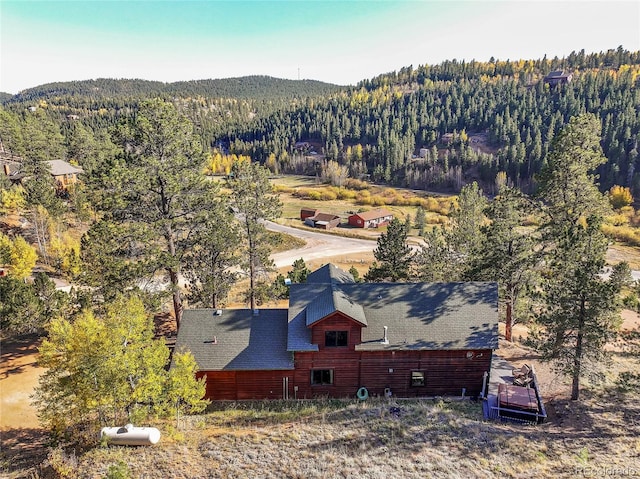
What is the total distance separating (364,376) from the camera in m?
25.4

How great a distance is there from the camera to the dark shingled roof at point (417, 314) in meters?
24.9

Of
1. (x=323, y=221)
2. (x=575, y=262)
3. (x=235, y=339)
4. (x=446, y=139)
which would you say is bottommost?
(x=323, y=221)

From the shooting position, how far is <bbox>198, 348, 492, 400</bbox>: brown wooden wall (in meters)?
25.0

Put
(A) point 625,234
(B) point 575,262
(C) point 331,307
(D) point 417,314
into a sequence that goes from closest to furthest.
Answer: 1. (B) point 575,262
2. (C) point 331,307
3. (D) point 417,314
4. (A) point 625,234

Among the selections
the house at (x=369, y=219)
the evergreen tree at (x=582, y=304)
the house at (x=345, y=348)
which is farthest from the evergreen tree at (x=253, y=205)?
the house at (x=369, y=219)

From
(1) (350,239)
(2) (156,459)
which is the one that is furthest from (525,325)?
(1) (350,239)

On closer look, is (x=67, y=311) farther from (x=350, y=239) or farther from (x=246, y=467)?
(x=350, y=239)

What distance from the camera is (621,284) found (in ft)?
71.3

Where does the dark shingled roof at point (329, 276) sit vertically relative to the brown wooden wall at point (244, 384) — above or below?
Answer: above

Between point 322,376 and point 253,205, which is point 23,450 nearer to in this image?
point 322,376

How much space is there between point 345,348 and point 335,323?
5.95 ft

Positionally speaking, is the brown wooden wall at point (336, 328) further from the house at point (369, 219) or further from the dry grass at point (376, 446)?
the house at point (369, 219)

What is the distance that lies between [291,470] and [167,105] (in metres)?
21.9

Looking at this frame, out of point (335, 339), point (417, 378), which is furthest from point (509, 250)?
point (335, 339)
